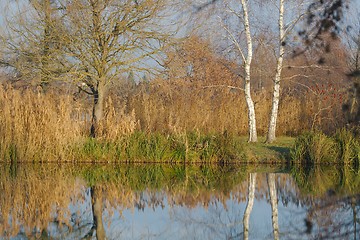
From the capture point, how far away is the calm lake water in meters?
8.80

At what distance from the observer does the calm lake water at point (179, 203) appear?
28.9ft

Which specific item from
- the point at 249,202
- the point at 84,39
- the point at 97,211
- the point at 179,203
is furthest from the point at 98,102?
the point at 97,211

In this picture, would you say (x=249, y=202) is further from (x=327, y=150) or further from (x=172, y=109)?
(x=172, y=109)

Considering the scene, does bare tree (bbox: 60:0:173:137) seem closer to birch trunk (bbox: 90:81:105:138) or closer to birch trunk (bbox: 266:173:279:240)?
birch trunk (bbox: 90:81:105:138)

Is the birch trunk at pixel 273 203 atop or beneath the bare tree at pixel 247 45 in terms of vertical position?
beneath

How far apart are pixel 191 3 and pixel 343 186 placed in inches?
349

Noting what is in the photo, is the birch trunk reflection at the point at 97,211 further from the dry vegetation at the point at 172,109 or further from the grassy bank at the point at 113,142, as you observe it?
the dry vegetation at the point at 172,109

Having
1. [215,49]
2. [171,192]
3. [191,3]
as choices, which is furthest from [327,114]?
[171,192]

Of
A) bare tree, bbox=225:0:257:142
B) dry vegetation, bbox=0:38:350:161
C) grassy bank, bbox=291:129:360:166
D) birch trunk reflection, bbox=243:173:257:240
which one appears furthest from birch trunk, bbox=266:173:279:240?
bare tree, bbox=225:0:257:142

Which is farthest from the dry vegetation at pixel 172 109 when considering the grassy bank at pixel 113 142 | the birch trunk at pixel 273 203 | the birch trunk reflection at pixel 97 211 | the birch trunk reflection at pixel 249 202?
the birch trunk reflection at pixel 97 211

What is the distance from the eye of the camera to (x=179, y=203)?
1111 centimetres

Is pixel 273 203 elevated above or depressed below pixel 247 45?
below

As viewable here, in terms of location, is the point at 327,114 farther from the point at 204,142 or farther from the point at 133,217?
the point at 133,217

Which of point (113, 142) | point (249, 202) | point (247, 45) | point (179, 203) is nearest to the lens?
point (179, 203)
